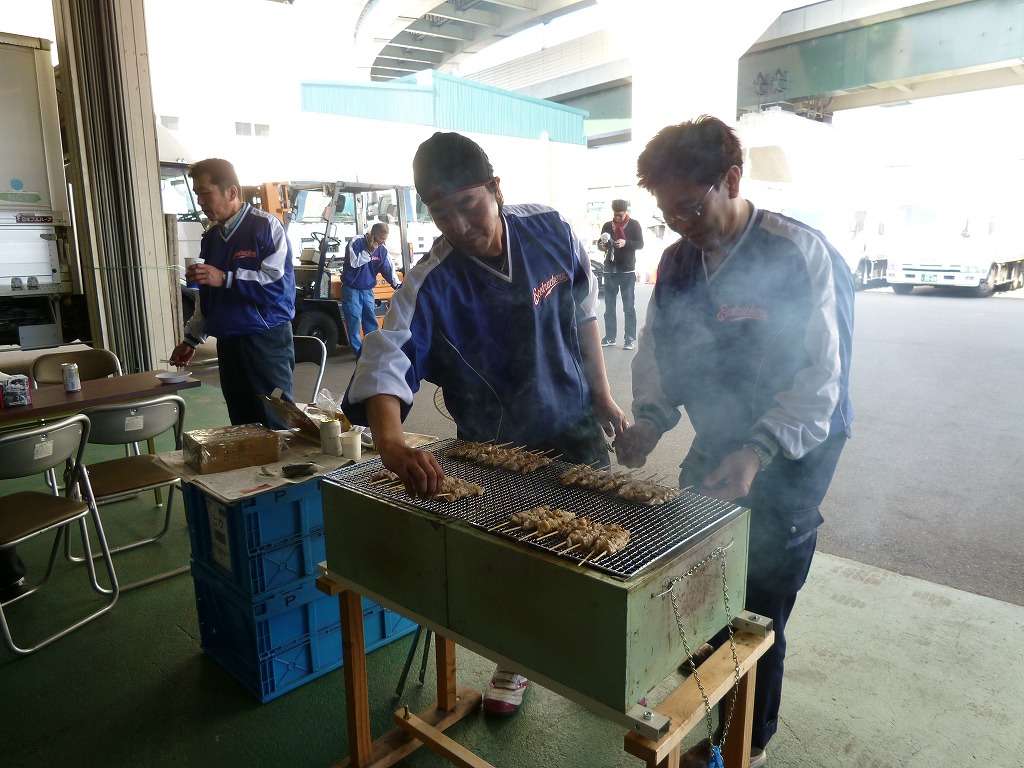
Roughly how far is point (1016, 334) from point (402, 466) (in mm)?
Result: 11562

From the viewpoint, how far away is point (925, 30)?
12000 mm

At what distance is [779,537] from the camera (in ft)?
6.02

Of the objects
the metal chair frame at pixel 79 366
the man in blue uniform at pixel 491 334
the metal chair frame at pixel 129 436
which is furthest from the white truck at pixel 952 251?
the metal chair frame at pixel 129 436

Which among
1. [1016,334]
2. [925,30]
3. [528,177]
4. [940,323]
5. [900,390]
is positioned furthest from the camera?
[528,177]

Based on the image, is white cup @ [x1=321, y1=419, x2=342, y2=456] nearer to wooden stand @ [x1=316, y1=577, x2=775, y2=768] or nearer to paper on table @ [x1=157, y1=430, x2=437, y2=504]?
paper on table @ [x1=157, y1=430, x2=437, y2=504]

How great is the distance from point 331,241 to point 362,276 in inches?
50.3

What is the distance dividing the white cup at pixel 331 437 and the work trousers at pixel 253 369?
3.73 feet

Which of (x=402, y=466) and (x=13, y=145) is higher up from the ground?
(x=13, y=145)

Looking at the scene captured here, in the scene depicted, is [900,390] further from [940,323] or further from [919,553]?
[940,323]

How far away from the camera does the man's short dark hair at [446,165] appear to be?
179 cm

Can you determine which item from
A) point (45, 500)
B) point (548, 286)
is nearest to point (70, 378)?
point (45, 500)

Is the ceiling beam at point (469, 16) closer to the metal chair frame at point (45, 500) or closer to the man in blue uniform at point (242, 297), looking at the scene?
the man in blue uniform at point (242, 297)

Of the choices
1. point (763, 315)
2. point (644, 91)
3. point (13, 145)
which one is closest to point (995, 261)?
point (644, 91)

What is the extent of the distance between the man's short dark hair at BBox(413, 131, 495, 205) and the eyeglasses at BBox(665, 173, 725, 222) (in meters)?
0.54
